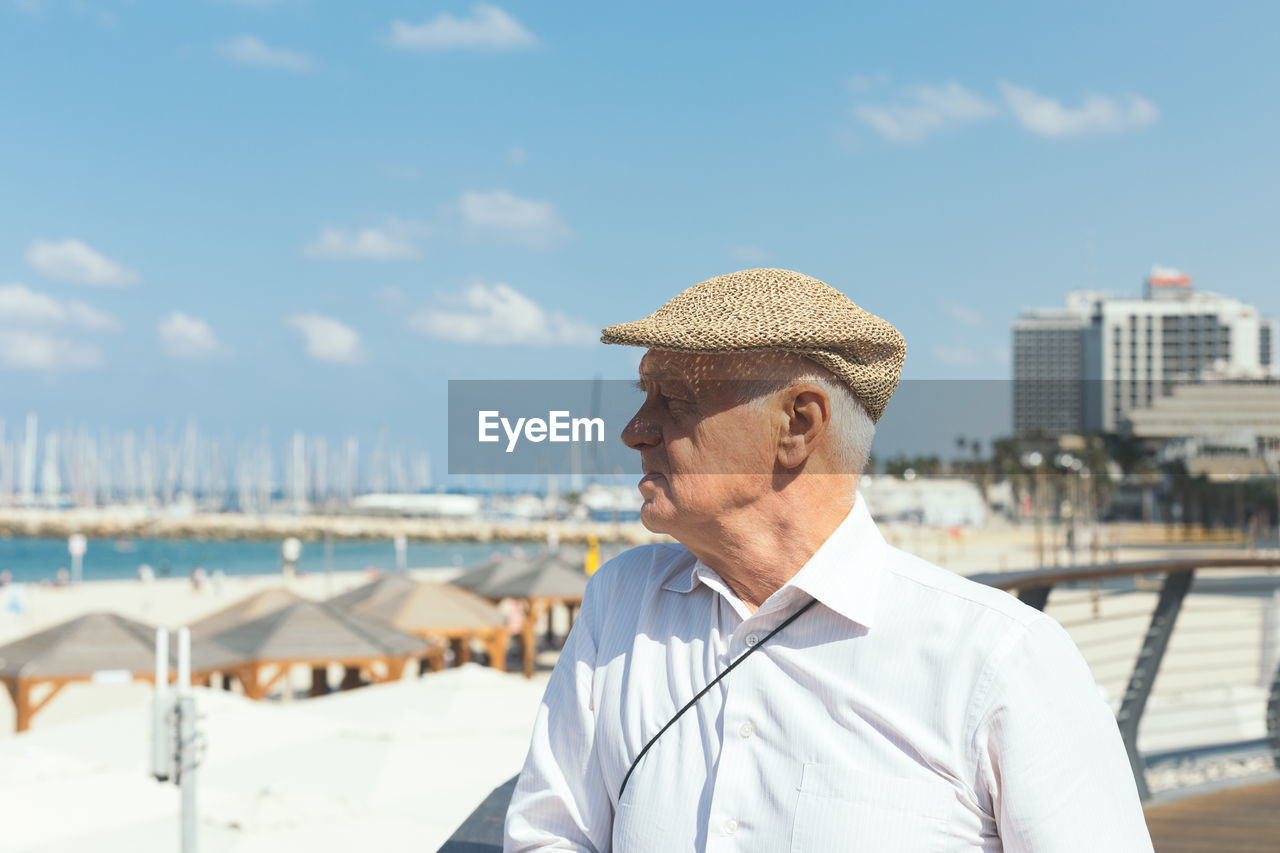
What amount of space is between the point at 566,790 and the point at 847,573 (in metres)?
0.42

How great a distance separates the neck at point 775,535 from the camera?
119 cm

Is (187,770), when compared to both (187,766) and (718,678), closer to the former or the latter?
(187,766)

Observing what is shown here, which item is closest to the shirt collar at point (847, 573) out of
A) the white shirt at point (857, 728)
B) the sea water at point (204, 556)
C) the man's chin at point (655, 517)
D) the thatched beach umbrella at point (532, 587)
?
the white shirt at point (857, 728)

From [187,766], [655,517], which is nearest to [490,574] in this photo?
[187,766]

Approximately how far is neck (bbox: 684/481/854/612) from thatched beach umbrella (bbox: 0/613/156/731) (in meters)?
11.4

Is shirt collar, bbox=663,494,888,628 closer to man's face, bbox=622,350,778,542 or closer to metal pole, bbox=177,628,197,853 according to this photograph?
man's face, bbox=622,350,778,542

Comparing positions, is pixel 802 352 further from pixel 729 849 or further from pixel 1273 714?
pixel 1273 714

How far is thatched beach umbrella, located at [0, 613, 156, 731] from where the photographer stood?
11523 millimetres

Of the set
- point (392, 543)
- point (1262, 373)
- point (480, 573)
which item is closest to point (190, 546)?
point (392, 543)

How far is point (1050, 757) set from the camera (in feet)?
3.34

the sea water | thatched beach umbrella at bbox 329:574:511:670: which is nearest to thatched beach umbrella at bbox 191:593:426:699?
thatched beach umbrella at bbox 329:574:511:670

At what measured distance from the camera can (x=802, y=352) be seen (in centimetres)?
114

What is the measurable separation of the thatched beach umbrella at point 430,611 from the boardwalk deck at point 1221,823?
42.9ft

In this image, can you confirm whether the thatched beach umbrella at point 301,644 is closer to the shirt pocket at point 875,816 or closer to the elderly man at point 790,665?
the elderly man at point 790,665
